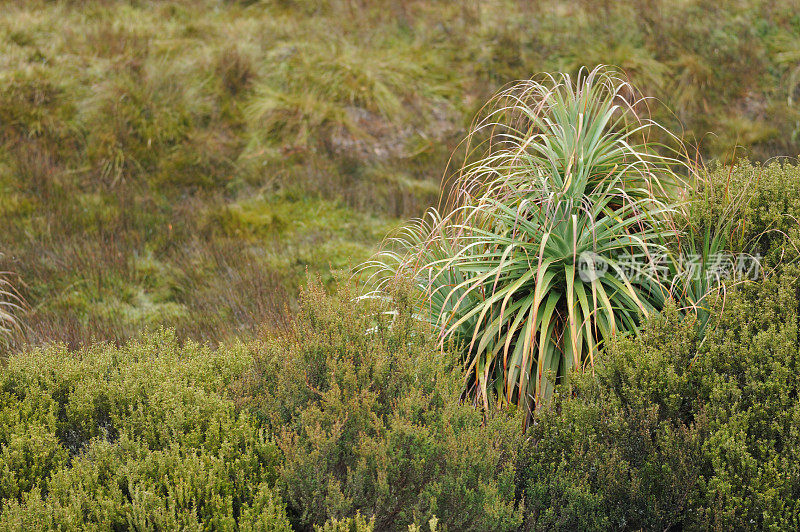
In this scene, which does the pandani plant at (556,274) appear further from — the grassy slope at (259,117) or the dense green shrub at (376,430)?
the grassy slope at (259,117)

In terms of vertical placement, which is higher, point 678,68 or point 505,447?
point 678,68

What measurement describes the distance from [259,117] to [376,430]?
6.82 meters

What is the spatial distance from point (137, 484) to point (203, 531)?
0.95 feet

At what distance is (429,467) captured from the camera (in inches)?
95.8

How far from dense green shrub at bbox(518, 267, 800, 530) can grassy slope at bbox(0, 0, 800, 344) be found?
3169 mm

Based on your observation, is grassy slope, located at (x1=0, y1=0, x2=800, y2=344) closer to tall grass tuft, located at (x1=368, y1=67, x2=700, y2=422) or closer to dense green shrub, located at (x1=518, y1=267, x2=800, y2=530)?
tall grass tuft, located at (x1=368, y1=67, x2=700, y2=422)

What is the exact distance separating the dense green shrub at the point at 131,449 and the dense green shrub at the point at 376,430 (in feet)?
0.51

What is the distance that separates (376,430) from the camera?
7.97 feet

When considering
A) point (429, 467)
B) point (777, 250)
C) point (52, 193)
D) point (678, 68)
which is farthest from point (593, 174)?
point (678, 68)

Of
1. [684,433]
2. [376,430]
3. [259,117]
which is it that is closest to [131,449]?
[376,430]

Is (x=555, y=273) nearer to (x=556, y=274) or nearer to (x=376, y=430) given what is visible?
(x=556, y=274)

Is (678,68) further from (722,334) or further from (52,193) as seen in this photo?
(52,193)

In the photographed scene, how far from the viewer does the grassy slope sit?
614cm

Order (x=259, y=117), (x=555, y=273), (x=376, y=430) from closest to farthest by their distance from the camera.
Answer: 1. (x=376, y=430)
2. (x=555, y=273)
3. (x=259, y=117)
